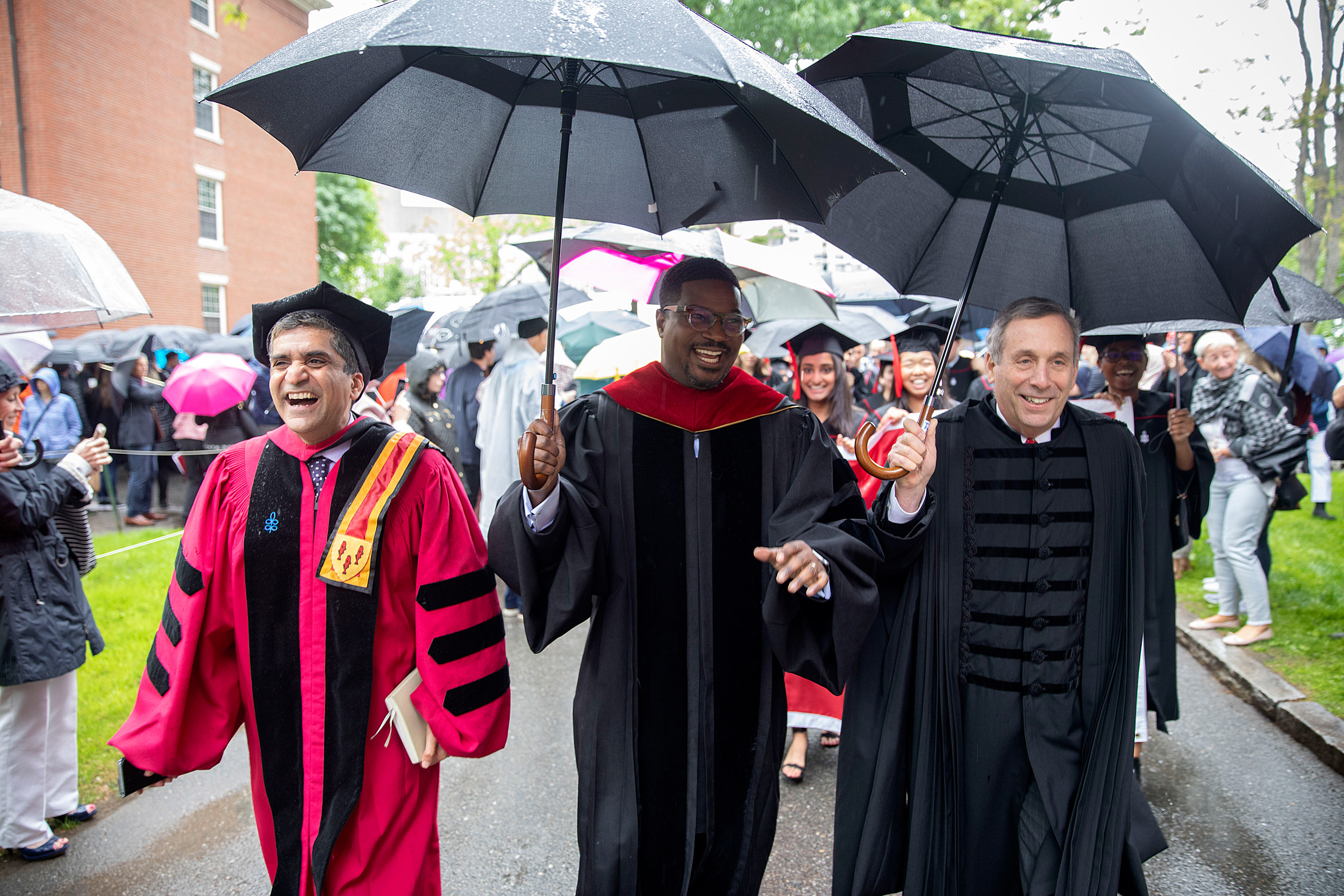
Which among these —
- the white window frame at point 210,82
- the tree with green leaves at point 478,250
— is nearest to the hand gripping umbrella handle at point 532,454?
the white window frame at point 210,82

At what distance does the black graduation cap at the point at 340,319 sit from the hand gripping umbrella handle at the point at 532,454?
67cm

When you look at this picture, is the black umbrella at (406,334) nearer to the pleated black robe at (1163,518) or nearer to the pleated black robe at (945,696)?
the pleated black robe at (945,696)

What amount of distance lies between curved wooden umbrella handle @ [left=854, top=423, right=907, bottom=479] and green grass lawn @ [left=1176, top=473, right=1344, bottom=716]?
13.5ft

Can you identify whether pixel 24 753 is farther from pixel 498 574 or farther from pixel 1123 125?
pixel 1123 125

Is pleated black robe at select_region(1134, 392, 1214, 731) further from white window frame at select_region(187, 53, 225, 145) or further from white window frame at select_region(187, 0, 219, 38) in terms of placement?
white window frame at select_region(187, 0, 219, 38)

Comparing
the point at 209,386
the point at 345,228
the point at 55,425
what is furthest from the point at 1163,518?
the point at 345,228

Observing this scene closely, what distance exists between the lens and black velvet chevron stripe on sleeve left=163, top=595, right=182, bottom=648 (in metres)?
2.41

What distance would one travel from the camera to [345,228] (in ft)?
97.6

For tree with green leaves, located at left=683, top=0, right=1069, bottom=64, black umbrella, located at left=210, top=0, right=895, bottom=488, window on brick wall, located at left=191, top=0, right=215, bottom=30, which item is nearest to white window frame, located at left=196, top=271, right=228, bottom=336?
window on brick wall, located at left=191, top=0, right=215, bottom=30

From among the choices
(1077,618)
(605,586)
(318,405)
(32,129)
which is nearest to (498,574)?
(605,586)

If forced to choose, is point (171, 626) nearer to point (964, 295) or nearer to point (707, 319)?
point (707, 319)

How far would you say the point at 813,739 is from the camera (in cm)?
486

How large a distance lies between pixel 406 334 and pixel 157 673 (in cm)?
486

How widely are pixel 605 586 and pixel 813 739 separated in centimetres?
294
